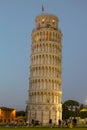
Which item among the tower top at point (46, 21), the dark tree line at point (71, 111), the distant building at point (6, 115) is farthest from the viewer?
the dark tree line at point (71, 111)

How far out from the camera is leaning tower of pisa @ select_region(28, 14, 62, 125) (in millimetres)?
82688

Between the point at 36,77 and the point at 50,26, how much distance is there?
60.8ft

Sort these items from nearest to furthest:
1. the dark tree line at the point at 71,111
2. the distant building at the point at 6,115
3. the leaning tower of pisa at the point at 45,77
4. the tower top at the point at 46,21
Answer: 1. the leaning tower of pisa at the point at 45,77
2. the tower top at the point at 46,21
3. the distant building at the point at 6,115
4. the dark tree line at the point at 71,111

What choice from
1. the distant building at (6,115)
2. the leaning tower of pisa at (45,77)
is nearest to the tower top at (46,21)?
the leaning tower of pisa at (45,77)

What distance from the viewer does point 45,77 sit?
83.9 m

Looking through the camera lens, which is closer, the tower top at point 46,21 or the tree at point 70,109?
the tower top at point 46,21

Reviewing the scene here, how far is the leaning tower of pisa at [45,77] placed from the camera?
271 ft

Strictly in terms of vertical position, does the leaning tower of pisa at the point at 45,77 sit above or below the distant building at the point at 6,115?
above

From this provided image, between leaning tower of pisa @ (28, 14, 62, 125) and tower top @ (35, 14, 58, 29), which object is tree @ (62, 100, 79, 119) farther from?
tower top @ (35, 14, 58, 29)

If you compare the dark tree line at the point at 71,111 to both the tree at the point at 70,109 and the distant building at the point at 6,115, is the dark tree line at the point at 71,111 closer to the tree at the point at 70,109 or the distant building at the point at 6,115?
the tree at the point at 70,109

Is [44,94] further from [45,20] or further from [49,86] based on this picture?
[45,20]

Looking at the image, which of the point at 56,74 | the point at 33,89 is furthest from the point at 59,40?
the point at 33,89

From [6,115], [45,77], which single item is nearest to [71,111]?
[6,115]

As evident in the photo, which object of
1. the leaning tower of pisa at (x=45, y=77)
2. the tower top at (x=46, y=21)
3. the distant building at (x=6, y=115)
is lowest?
the distant building at (x=6, y=115)
